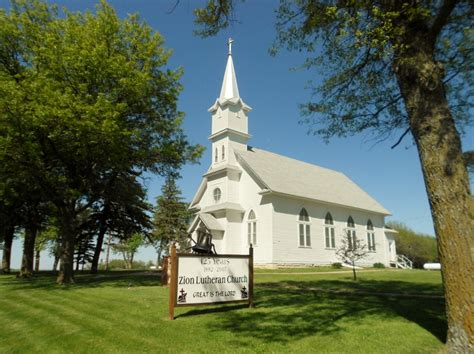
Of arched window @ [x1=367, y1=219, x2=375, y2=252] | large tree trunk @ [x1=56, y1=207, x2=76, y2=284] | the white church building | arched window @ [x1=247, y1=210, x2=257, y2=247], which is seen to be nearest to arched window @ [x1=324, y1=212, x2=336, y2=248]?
the white church building

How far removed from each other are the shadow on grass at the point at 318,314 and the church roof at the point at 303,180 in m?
17.6

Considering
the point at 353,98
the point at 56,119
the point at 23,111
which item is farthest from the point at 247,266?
the point at 23,111

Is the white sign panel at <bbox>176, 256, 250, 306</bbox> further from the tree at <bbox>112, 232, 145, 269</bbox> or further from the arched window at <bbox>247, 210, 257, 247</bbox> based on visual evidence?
the tree at <bbox>112, 232, 145, 269</bbox>

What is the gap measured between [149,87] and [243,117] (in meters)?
17.0

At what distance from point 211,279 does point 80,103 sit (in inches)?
404

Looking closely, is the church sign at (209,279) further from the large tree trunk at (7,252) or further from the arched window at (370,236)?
the arched window at (370,236)

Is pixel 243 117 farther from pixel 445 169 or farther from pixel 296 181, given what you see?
pixel 445 169

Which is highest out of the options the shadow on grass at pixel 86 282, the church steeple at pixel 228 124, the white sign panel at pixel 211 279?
the church steeple at pixel 228 124

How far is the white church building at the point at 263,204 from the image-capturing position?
97.1 ft

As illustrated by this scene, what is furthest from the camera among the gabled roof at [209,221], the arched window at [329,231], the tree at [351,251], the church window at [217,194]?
the arched window at [329,231]

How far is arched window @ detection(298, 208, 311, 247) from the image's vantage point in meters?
31.2

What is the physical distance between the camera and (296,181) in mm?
33781

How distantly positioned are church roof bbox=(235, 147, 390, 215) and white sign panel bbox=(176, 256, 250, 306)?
62.2 ft

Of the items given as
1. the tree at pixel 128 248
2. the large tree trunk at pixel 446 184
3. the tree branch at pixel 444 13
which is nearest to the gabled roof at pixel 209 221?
the large tree trunk at pixel 446 184
